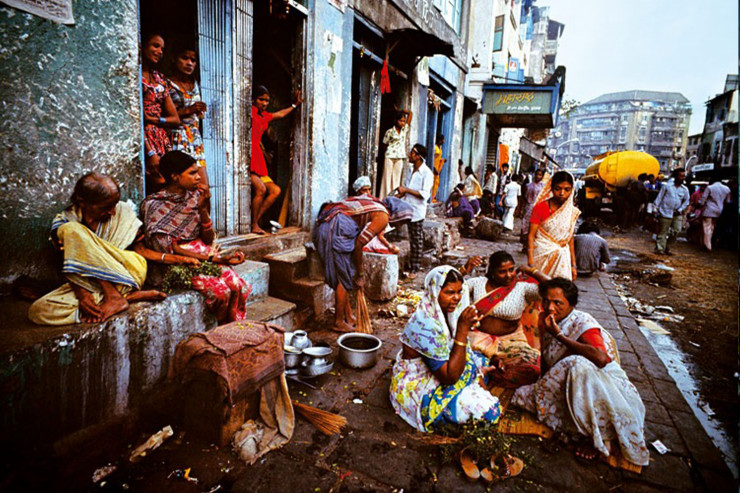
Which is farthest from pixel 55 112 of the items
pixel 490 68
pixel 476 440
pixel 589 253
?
pixel 490 68

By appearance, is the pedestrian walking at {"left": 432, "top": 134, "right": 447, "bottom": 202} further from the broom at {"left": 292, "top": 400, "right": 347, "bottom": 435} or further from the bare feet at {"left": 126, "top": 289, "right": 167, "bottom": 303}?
the bare feet at {"left": 126, "top": 289, "right": 167, "bottom": 303}

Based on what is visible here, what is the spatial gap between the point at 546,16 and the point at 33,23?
47.8 metres

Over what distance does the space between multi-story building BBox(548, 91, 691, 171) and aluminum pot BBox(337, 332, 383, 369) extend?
59.0 meters

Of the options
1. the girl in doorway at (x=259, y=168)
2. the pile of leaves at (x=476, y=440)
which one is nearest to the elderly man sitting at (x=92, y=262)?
the girl in doorway at (x=259, y=168)

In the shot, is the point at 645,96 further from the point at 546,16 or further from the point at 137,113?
the point at 137,113

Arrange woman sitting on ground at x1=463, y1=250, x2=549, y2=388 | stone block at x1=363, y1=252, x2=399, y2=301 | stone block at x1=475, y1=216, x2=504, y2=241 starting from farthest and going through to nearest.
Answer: stone block at x1=475, y1=216, x2=504, y2=241
stone block at x1=363, y1=252, x2=399, y2=301
woman sitting on ground at x1=463, y1=250, x2=549, y2=388

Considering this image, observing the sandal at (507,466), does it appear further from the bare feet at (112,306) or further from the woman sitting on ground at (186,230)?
the bare feet at (112,306)

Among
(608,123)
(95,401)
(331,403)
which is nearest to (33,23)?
(95,401)

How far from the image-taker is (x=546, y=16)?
40.0 meters

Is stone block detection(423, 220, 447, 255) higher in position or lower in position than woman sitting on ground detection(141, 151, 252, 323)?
lower

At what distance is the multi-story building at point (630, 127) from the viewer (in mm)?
60875

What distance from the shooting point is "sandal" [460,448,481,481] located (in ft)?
8.04

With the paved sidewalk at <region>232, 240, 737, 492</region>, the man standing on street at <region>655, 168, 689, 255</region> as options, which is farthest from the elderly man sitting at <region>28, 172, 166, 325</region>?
the man standing on street at <region>655, 168, 689, 255</region>

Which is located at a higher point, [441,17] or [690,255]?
[441,17]
